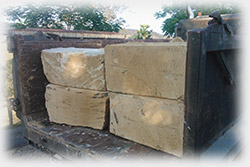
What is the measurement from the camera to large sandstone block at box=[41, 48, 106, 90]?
5.51 ft

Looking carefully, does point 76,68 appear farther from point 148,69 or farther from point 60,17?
point 60,17

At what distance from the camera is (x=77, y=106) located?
5.95 ft

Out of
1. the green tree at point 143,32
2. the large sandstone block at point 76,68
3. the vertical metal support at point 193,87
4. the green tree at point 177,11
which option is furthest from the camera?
the green tree at point 143,32

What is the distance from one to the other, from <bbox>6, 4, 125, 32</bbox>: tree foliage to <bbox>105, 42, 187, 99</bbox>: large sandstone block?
13.3 metres

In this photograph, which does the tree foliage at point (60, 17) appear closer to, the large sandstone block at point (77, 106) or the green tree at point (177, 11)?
the green tree at point (177, 11)

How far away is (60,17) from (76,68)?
13660mm

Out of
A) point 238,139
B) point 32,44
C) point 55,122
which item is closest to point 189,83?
point 238,139

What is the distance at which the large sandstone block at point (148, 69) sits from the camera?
1.27 metres

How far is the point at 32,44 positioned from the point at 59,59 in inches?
13.0

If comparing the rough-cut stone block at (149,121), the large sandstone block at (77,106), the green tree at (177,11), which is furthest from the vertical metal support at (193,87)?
the green tree at (177,11)

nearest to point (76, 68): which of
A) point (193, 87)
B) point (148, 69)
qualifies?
point (148, 69)

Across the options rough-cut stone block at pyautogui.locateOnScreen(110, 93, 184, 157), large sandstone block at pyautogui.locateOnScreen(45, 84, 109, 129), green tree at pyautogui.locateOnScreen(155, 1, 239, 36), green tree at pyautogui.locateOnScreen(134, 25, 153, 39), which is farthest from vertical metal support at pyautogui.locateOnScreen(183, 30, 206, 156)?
green tree at pyautogui.locateOnScreen(134, 25, 153, 39)

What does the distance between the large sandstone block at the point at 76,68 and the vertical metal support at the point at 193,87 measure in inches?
28.5

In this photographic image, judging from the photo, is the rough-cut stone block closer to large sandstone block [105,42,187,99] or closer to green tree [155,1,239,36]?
large sandstone block [105,42,187,99]
